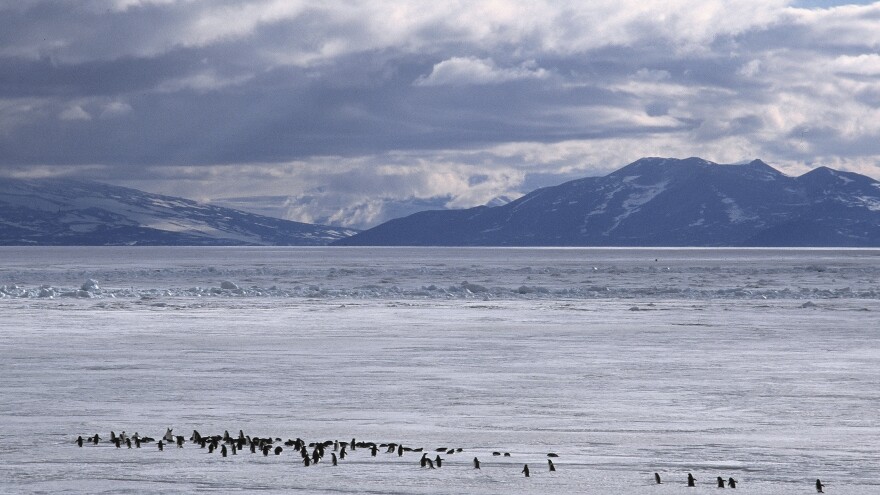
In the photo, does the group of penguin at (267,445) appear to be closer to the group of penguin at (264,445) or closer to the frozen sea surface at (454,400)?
the group of penguin at (264,445)

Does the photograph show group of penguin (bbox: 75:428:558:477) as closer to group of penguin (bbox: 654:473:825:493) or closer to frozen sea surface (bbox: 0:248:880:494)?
frozen sea surface (bbox: 0:248:880:494)

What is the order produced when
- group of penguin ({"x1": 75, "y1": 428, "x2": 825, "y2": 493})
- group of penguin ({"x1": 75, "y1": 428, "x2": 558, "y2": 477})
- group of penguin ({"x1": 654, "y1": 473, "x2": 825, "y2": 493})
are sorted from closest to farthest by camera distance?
group of penguin ({"x1": 654, "y1": 473, "x2": 825, "y2": 493}) < group of penguin ({"x1": 75, "y1": 428, "x2": 825, "y2": 493}) < group of penguin ({"x1": 75, "y1": 428, "x2": 558, "y2": 477})

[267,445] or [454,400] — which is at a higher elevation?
[267,445]

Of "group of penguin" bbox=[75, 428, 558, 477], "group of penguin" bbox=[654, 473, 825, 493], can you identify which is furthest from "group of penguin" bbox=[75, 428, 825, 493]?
"group of penguin" bbox=[654, 473, 825, 493]

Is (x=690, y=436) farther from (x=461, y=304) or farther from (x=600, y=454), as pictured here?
(x=461, y=304)

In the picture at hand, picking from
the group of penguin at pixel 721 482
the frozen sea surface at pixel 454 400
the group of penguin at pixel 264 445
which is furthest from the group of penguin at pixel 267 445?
the group of penguin at pixel 721 482

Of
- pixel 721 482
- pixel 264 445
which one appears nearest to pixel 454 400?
pixel 264 445

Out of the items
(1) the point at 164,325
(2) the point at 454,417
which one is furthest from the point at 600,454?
(1) the point at 164,325

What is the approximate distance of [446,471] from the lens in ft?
33.5

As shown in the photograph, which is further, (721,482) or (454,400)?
(454,400)

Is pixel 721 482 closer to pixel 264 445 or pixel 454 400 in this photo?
pixel 264 445

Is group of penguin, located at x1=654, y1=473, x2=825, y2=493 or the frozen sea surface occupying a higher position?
group of penguin, located at x1=654, y1=473, x2=825, y2=493

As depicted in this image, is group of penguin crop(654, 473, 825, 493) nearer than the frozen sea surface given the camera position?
Yes

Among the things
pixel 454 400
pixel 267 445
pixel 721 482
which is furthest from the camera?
pixel 454 400
